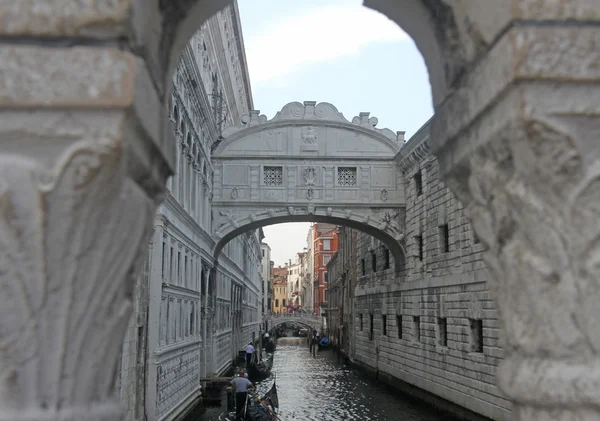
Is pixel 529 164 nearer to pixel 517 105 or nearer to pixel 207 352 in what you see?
pixel 517 105

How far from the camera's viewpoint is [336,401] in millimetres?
16062

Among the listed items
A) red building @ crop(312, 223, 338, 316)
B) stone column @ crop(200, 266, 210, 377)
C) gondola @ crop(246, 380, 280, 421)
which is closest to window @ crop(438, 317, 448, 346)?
gondola @ crop(246, 380, 280, 421)

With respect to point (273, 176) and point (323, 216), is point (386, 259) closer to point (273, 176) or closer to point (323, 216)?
point (323, 216)

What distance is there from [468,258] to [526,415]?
1051 cm

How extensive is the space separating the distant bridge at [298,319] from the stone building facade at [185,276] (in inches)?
1061

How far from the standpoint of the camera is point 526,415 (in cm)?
225

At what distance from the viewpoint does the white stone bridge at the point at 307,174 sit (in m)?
17.4

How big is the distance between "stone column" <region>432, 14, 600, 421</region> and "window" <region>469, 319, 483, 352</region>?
10.3 metres

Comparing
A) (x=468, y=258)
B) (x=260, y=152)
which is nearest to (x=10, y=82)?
(x=468, y=258)

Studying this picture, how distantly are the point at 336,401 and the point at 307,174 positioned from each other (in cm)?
626

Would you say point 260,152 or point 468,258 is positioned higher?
point 260,152

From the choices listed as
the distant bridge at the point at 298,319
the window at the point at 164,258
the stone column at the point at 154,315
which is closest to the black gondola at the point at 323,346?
the distant bridge at the point at 298,319

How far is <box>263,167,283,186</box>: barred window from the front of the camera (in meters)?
17.5

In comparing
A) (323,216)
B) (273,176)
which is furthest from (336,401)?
(273,176)
